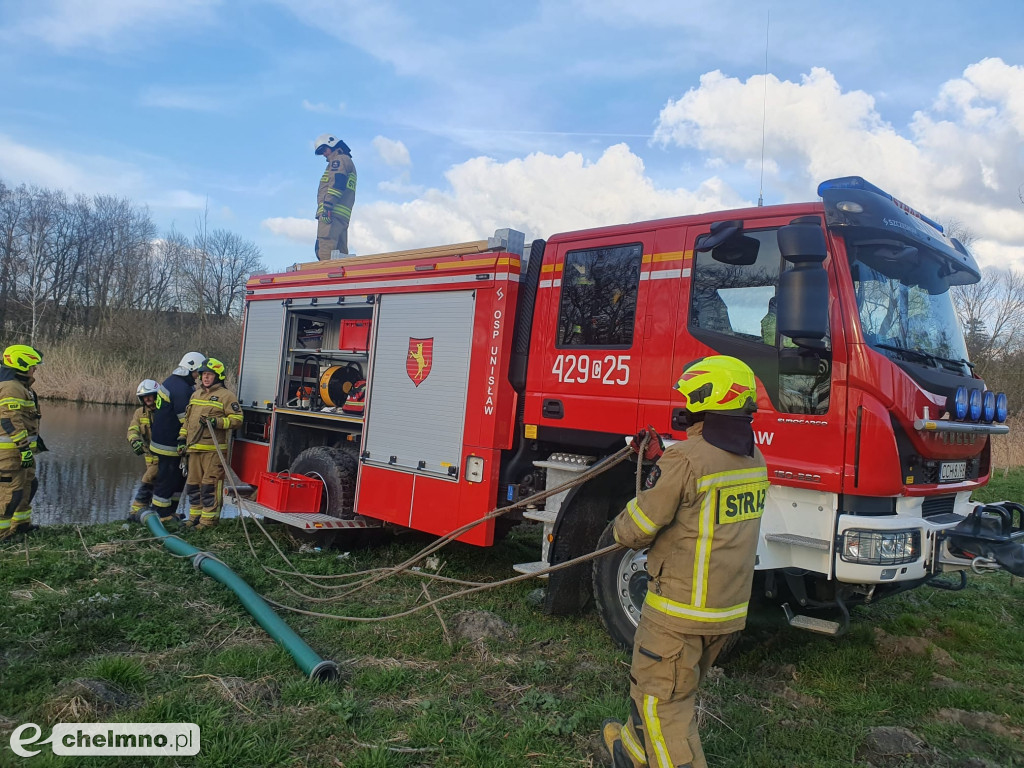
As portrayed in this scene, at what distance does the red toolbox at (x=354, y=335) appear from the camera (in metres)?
7.04

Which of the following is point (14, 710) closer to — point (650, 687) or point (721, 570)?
point (650, 687)

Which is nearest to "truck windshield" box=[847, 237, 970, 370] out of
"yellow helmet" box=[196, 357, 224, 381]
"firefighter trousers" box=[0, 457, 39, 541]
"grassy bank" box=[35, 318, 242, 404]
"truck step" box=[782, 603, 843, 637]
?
"truck step" box=[782, 603, 843, 637]

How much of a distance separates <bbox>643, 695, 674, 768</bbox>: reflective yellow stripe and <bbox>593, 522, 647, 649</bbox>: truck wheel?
168 centimetres

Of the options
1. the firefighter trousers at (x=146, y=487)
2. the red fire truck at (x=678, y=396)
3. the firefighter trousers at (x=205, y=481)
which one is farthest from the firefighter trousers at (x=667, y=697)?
the firefighter trousers at (x=146, y=487)

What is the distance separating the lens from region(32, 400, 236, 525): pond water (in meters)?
9.02

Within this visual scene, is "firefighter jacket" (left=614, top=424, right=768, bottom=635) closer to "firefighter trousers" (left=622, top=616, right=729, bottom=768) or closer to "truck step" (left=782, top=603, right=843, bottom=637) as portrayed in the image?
"firefighter trousers" (left=622, top=616, right=729, bottom=768)

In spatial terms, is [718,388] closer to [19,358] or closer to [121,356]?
[19,358]

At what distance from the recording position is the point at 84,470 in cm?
1170

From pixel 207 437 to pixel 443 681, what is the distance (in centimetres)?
490

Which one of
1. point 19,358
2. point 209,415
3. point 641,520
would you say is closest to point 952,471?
point 641,520

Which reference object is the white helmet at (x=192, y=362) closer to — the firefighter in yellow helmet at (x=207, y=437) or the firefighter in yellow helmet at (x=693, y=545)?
the firefighter in yellow helmet at (x=207, y=437)

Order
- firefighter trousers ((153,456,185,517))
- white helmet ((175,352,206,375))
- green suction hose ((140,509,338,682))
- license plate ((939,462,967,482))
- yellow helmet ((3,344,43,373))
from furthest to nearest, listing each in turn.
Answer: white helmet ((175,352,206,375)) → firefighter trousers ((153,456,185,517)) → yellow helmet ((3,344,43,373)) → license plate ((939,462,967,482)) → green suction hose ((140,509,338,682))

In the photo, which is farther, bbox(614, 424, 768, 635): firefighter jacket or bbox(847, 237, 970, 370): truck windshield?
bbox(847, 237, 970, 370): truck windshield

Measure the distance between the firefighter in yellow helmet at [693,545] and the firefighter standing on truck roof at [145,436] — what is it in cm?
675
